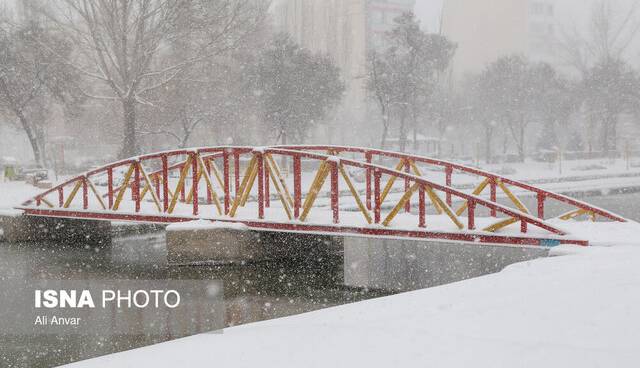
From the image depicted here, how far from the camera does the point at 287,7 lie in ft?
214

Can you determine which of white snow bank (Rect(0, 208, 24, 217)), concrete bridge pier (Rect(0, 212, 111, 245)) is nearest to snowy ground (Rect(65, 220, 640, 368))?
concrete bridge pier (Rect(0, 212, 111, 245))

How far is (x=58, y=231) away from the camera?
1778 cm

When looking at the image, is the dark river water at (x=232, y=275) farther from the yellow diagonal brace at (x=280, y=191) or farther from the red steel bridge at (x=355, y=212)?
the yellow diagonal brace at (x=280, y=191)

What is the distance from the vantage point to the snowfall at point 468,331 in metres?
5.56

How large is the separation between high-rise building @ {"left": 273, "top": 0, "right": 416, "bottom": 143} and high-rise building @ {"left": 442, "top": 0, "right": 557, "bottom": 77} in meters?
15.5

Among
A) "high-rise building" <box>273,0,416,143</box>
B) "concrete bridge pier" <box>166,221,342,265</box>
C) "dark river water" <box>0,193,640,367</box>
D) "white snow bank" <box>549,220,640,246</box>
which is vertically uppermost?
"high-rise building" <box>273,0,416,143</box>

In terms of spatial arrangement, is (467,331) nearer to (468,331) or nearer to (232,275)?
(468,331)

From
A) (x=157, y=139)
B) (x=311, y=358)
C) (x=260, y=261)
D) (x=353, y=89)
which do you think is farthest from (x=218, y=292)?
(x=353, y=89)

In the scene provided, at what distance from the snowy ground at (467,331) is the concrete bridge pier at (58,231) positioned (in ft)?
36.0

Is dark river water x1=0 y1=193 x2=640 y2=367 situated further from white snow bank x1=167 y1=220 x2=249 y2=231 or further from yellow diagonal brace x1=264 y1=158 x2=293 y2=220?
yellow diagonal brace x1=264 y1=158 x2=293 y2=220

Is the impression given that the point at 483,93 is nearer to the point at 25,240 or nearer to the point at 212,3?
the point at 212,3

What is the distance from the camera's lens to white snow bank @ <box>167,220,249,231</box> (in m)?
12.4

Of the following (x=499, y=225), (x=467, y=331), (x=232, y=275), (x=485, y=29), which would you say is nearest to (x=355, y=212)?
(x=232, y=275)

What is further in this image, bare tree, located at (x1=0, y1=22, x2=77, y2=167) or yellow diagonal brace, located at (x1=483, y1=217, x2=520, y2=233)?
bare tree, located at (x1=0, y1=22, x2=77, y2=167)
